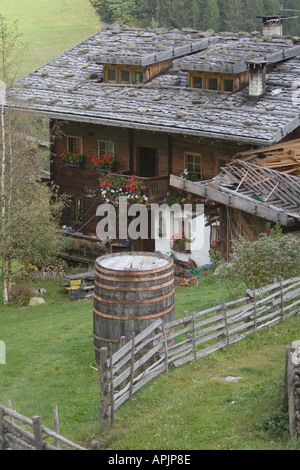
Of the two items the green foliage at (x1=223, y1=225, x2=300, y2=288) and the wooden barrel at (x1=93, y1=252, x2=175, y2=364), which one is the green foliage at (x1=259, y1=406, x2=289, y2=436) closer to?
the wooden barrel at (x1=93, y1=252, x2=175, y2=364)

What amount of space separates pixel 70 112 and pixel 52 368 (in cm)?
1484

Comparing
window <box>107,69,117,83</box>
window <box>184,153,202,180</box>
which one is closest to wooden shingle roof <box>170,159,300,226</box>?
window <box>184,153,202,180</box>

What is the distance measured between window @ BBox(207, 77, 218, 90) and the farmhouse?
0.04 m

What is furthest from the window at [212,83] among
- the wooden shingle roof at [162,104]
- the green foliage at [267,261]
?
the green foliage at [267,261]

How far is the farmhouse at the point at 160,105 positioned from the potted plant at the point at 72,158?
0.13 feet

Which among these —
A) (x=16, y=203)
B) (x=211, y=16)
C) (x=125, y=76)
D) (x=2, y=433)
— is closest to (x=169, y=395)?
(x=2, y=433)

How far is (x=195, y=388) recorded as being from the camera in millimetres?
13891

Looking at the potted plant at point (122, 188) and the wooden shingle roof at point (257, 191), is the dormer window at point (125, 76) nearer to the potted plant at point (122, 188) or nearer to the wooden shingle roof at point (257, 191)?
the potted plant at point (122, 188)

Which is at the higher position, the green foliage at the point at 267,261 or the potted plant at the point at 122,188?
the green foliage at the point at 267,261

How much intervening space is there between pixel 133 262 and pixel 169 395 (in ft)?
10.1

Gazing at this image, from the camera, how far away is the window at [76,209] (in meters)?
32.0
